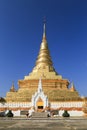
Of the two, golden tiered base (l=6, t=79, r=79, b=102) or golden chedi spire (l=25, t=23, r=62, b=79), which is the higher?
golden chedi spire (l=25, t=23, r=62, b=79)

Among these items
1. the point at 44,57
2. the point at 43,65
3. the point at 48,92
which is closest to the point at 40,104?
the point at 48,92

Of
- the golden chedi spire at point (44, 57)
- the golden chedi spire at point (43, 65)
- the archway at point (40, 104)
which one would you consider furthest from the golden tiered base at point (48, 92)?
the golden chedi spire at point (44, 57)

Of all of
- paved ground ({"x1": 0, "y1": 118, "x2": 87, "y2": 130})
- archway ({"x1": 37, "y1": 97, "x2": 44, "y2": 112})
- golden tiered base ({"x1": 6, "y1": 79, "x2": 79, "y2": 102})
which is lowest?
paved ground ({"x1": 0, "y1": 118, "x2": 87, "y2": 130})

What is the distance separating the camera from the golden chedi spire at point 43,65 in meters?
44.2

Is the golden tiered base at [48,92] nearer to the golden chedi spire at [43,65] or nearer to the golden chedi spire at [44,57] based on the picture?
the golden chedi spire at [43,65]

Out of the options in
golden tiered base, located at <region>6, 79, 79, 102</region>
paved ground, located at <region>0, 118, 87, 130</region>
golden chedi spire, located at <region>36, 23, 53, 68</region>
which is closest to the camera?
paved ground, located at <region>0, 118, 87, 130</region>

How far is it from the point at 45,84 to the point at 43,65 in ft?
18.3

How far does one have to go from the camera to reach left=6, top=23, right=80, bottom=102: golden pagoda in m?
38.7

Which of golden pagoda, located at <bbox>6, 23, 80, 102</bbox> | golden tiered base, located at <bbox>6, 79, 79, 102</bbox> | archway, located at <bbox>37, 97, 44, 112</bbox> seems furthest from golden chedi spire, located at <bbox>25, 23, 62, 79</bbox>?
archway, located at <bbox>37, 97, 44, 112</bbox>

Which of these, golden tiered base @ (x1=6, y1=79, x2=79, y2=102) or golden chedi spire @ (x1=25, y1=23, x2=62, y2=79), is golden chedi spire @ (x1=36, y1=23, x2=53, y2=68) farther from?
golden tiered base @ (x1=6, y1=79, x2=79, y2=102)

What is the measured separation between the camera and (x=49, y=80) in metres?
42.8

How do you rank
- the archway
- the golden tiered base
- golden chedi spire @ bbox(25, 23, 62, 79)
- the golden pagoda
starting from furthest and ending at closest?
golden chedi spire @ bbox(25, 23, 62, 79) → the golden pagoda → the golden tiered base → the archway

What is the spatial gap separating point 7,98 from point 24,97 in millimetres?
3318

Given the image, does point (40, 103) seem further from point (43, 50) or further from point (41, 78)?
point (43, 50)
